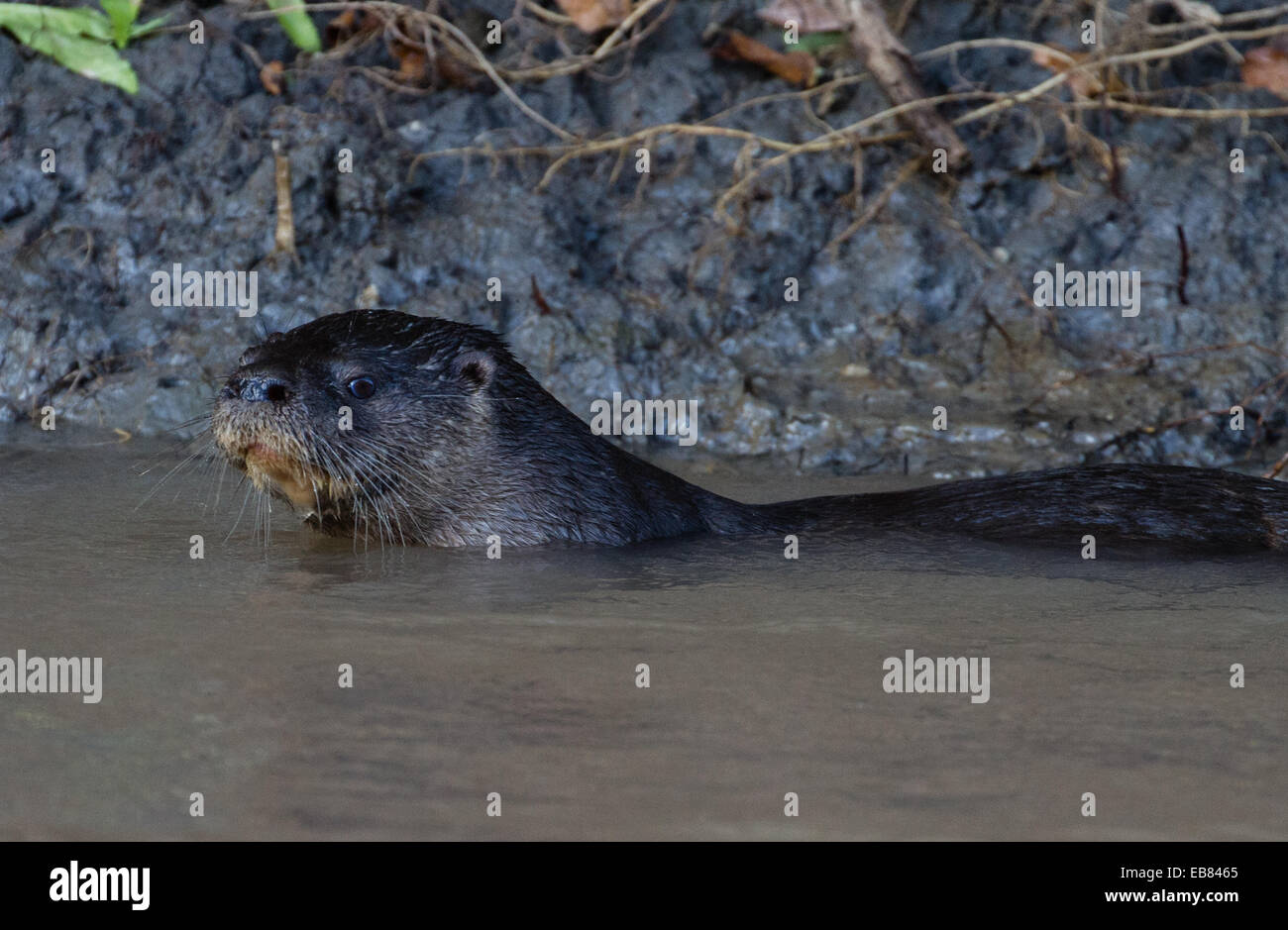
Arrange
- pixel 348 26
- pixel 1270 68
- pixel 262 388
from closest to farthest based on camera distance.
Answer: pixel 262 388 < pixel 1270 68 < pixel 348 26

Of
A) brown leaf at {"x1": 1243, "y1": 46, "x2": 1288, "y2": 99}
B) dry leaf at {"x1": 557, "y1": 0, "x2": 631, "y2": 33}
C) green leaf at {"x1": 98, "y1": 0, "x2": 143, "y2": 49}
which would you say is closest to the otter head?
dry leaf at {"x1": 557, "y1": 0, "x2": 631, "y2": 33}

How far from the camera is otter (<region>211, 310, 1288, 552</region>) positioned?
13.7 ft

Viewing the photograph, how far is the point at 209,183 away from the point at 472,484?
2.67 m

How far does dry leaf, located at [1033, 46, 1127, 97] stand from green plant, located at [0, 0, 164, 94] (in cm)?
340

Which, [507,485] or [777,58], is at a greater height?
[777,58]

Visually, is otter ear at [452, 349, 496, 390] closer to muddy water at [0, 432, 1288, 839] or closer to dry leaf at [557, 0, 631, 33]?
muddy water at [0, 432, 1288, 839]

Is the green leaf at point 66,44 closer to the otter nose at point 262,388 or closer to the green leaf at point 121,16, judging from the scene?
the green leaf at point 121,16

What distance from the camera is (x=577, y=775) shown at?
7.60 feet

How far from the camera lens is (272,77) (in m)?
6.54

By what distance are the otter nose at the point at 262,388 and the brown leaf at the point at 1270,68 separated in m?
4.18

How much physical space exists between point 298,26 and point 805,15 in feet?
6.40

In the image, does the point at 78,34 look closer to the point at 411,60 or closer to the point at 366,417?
the point at 411,60

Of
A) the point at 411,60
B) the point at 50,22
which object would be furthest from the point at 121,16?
→ the point at 411,60

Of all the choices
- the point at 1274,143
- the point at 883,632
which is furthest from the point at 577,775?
the point at 1274,143
